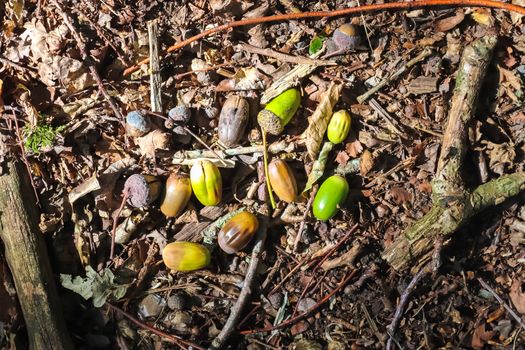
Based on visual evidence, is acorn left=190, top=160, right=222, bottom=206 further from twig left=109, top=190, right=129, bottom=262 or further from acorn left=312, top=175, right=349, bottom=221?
acorn left=312, top=175, right=349, bottom=221

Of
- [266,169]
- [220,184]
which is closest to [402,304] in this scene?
[266,169]

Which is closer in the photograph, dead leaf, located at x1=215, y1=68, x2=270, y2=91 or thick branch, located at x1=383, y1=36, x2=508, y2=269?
thick branch, located at x1=383, y1=36, x2=508, y2=269

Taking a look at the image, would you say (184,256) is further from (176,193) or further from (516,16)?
(516,16)

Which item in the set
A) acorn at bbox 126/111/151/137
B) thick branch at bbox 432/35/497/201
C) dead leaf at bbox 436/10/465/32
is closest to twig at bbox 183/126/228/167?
acorn at bbox 126/111/151/137

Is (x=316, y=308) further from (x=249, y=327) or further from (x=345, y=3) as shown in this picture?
(x=345, y=3)

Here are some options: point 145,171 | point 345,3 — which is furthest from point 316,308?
point 345,3

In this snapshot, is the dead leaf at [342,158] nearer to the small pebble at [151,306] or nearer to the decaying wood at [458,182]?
the decaying wood at [458,182]

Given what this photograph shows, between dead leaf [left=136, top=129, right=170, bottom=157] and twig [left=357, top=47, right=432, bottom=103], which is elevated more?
dead leaf [left=136, top=129, right=170, bottom=157]

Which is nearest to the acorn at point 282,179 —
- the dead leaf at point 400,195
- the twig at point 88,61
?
the dead leaf at point 400,195

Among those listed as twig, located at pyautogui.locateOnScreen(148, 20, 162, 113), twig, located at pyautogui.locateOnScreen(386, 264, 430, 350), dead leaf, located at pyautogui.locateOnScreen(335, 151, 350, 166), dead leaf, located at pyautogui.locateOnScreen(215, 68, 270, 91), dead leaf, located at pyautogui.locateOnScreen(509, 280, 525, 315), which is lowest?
dead leaf, located at pyautogui.locateOnScreen(509, 280, 525, 315)
